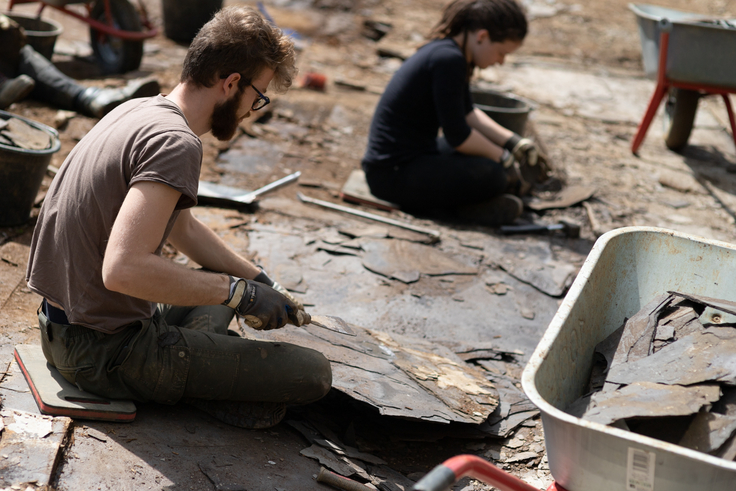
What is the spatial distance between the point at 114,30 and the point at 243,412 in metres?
4.96

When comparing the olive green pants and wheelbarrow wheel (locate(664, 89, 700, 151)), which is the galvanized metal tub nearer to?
wheelbarrow wheel (locate(664, 89, 700, 151))

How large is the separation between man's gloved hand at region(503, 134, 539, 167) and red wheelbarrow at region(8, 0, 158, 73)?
12.3 feet

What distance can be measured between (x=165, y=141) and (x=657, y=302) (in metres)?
1.70

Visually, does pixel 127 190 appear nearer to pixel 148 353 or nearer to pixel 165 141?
pixel 165 141

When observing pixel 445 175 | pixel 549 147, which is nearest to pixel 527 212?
pixel 445 175

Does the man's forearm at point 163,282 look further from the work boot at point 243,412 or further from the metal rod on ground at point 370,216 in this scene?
the metal rod on ground at point 370,216

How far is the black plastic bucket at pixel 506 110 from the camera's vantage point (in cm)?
462

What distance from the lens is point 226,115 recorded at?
2023mm

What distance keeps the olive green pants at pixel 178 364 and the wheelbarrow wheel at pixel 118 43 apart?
4.79 metres

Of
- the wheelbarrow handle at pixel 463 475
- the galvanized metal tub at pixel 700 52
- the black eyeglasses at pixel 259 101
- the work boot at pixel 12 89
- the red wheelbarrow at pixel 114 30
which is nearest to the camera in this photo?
the wheelbarrow handle at pixel 463 475

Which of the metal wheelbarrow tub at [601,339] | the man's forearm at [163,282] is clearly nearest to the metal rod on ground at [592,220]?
the metal wheelbarrow tub at [601,339]

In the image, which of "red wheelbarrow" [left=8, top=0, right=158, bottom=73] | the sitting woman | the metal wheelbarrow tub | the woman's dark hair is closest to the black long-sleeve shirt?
the sitting woman

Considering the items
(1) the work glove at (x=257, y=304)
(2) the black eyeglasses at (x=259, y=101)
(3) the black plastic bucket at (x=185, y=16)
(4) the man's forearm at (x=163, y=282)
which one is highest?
(2) the black eyeglasses at (x=259, y=101)

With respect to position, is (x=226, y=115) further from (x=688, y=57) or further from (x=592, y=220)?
(x=688, y=57)
